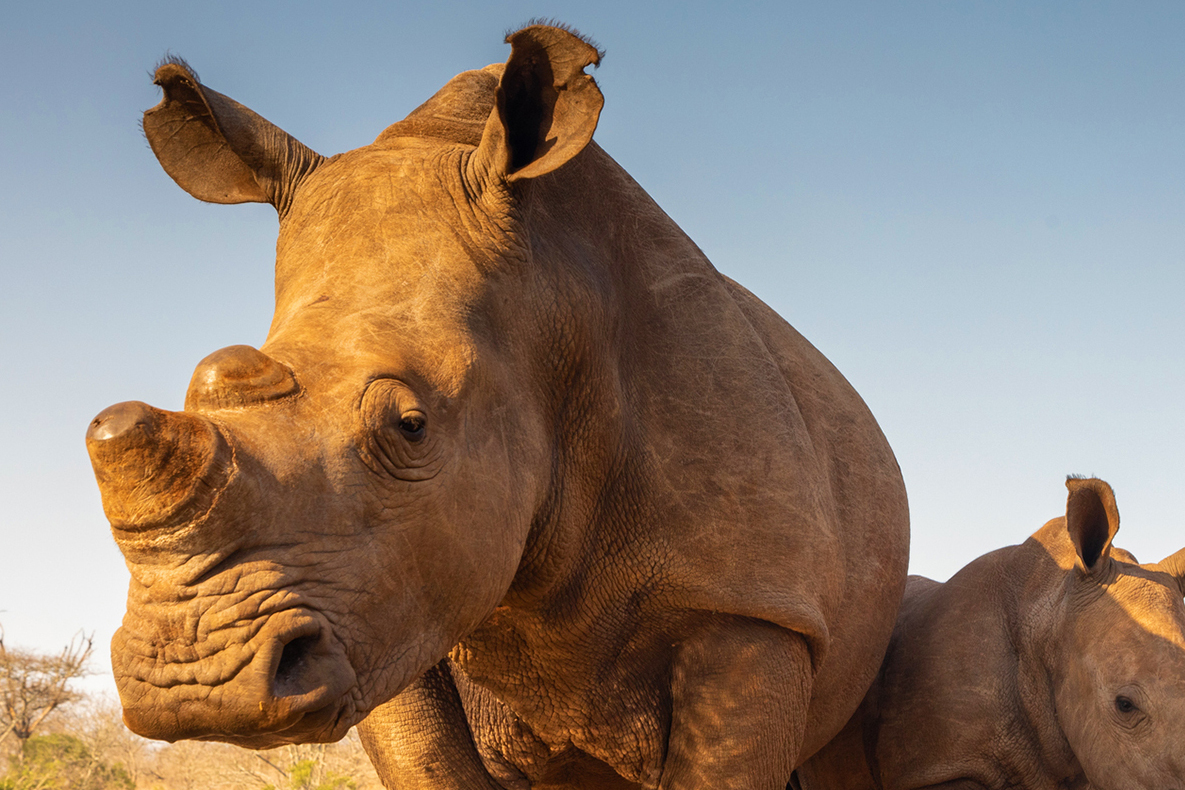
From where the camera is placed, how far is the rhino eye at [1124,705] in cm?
545

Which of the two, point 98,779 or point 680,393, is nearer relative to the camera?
point 680,393

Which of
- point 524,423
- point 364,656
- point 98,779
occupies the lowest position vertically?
point 98,779

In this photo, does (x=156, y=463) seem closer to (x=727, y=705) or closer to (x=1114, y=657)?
(x=727, y=705)

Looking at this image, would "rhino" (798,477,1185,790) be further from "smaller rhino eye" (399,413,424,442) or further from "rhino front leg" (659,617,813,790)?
"smaller rhino eye" (399,413,424,442)

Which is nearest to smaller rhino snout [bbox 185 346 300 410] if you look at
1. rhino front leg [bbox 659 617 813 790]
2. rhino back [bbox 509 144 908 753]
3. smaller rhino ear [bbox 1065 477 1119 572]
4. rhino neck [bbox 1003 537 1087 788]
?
rhino back [bbox 509 144 908 753]

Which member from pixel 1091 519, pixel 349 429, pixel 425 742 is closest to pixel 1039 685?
pixel 1091 519

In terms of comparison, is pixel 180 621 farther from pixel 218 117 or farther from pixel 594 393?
pixel 218 117

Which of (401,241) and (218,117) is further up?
(218,117)

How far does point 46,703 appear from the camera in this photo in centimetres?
2348

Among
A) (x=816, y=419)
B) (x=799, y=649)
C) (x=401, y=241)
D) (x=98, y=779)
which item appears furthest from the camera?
(x=98, y=779)

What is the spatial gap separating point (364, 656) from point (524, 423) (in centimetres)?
82

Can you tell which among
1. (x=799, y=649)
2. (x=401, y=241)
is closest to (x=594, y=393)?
(x=401, y=241)

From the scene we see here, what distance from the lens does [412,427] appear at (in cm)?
275

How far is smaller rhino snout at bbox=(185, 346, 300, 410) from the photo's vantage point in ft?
8.59
